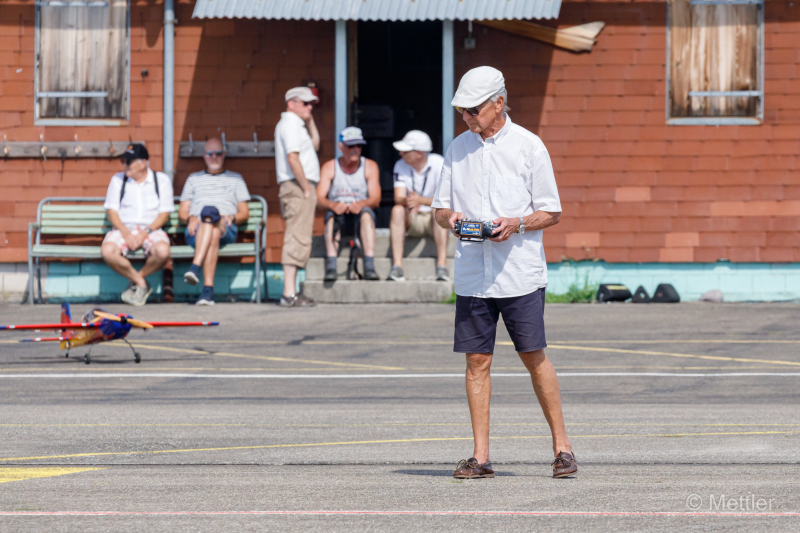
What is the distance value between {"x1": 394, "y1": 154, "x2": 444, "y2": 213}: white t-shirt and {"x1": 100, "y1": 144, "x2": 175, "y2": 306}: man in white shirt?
2982mm

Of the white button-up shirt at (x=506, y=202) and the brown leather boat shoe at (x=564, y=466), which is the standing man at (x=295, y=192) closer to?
the white button-up shirt at (x=506, y=202)

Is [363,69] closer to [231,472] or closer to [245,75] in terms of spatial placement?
[245,75]

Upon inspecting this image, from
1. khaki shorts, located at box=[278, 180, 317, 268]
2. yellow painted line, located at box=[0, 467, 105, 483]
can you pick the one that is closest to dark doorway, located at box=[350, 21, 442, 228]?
khaki shorts, located at box=[278, 180, 317, 268]

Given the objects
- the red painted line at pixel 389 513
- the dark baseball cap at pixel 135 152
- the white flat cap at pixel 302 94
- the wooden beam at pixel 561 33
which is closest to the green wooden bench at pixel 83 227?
the dark baseball cap at pixel 135 152

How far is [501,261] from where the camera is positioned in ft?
17.8

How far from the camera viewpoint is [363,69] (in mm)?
19469

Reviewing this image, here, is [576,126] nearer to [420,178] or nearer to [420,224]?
[420,178]

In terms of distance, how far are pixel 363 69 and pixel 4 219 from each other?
6814 millimetres

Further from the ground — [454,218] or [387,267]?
[454,218]

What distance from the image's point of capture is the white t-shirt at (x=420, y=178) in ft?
46.7

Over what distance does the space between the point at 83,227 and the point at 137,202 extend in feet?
3.67

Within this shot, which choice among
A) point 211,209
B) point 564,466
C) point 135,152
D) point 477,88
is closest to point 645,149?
point 211,209


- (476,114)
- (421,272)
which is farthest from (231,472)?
(421,272)

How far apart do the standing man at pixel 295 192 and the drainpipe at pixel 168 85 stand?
6.14ft
